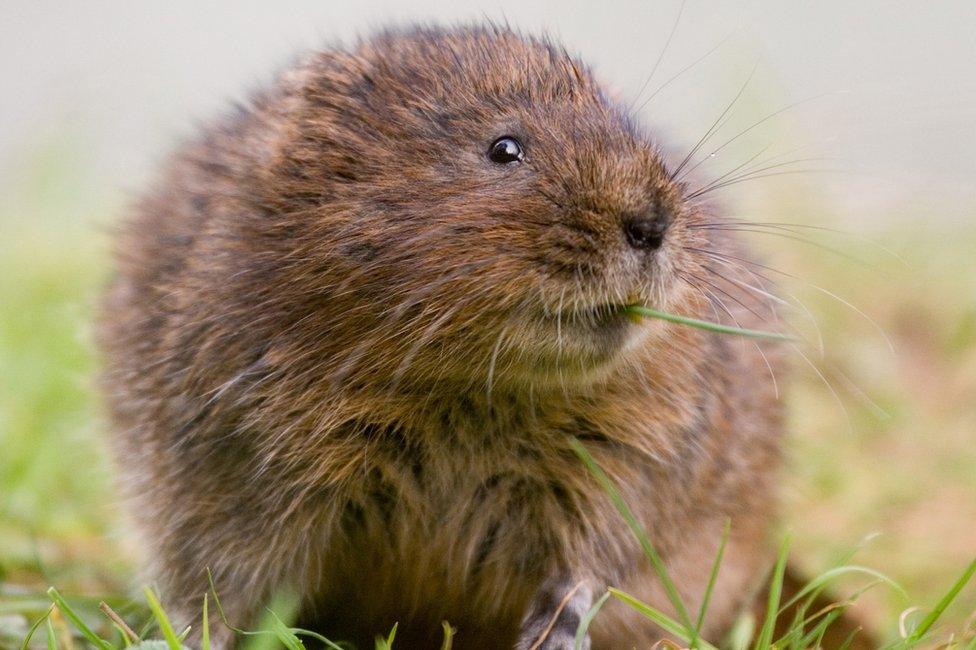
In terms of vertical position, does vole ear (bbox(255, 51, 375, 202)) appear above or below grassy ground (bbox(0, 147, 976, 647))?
above

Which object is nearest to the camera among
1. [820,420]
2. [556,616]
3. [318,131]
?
[556,616]

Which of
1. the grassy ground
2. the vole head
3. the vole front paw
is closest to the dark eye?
the vole head

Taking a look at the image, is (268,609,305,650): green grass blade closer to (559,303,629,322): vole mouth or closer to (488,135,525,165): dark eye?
(559,303,629,322): vole mouth

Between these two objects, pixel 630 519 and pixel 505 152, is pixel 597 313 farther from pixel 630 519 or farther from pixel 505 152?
pixel 630 519

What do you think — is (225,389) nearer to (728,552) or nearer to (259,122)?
(259,122)

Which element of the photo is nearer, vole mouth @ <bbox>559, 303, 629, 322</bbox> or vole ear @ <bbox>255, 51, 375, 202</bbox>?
vole mouth @ <bbox>559, 303, 629, 322</bbox>

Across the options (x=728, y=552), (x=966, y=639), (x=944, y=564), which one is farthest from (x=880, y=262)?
(x=966, y=639)

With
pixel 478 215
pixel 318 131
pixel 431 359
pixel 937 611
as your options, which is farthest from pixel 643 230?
pixel 937 611

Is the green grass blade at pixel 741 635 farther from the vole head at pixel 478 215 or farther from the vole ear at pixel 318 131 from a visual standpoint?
the vole ear at pixel 318 131
